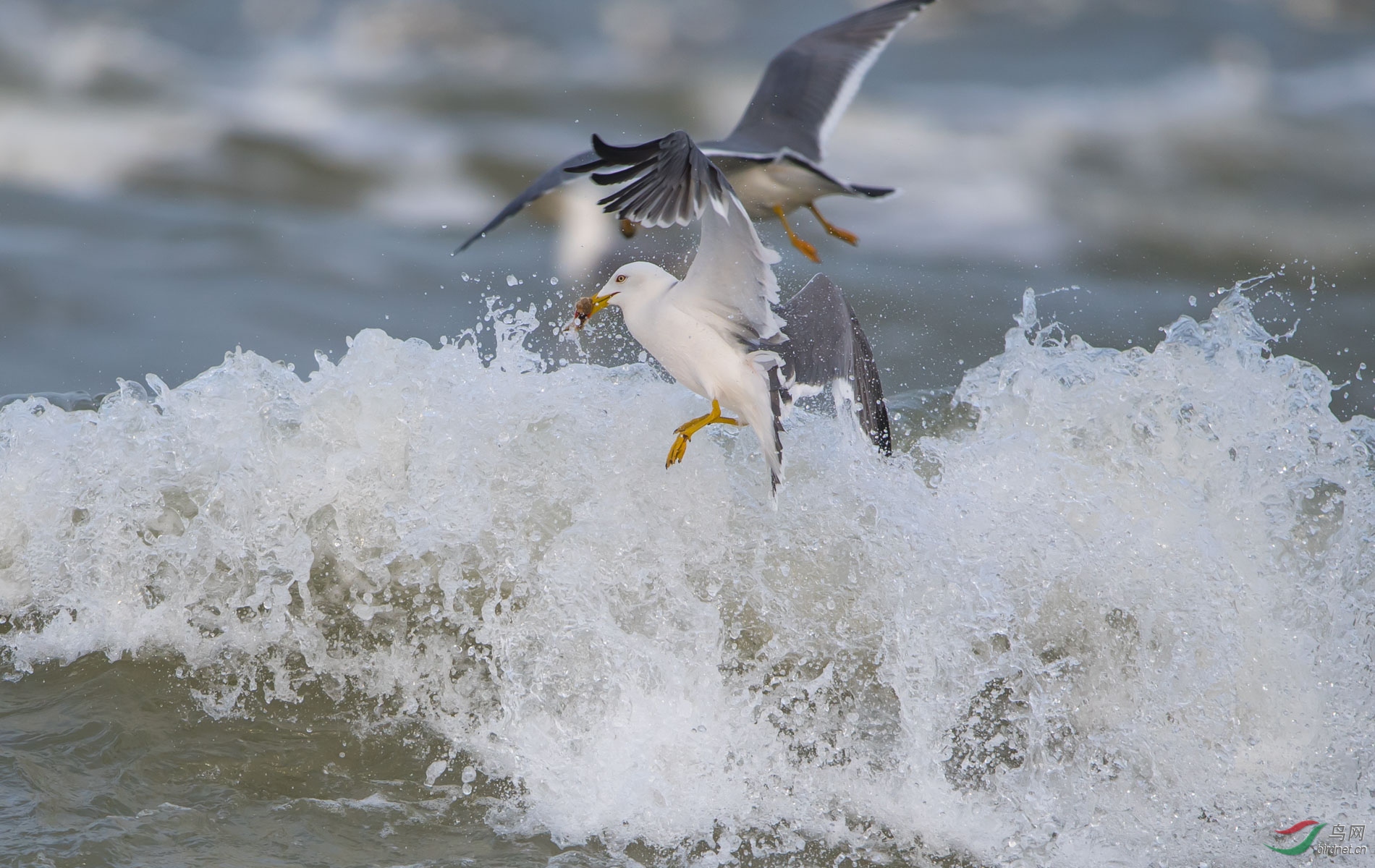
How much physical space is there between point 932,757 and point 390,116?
959 centimetres

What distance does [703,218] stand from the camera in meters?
3.01

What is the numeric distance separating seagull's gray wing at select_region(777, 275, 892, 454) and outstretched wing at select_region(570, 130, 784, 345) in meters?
0.12

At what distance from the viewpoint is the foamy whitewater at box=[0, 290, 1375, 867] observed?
3.00 m

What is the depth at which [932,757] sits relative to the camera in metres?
3.07

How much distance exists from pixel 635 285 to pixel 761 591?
88 cm

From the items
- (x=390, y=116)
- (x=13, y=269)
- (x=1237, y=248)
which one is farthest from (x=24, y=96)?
(x=1237, y=248)

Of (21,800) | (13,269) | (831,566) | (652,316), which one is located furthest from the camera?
(13,269)

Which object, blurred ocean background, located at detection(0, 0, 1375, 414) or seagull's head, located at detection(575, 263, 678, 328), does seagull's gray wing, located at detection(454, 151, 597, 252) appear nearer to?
seagull's head, located at detection(575, 263, 678, 328)

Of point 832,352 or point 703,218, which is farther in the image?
point 832,352

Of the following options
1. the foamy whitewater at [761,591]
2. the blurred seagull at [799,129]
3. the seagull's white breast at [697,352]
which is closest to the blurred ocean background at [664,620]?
the foamy whitewater at [761,591]

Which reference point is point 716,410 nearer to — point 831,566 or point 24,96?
point 831,566

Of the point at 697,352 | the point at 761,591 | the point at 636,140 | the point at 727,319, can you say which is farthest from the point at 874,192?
the point at 636,140

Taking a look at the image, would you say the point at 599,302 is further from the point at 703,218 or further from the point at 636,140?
the point at 636,140

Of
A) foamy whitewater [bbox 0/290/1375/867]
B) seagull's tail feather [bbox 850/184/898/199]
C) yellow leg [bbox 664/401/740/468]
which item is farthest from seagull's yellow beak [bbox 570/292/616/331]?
seagull's tail feather [bbox 850/184/898/199]
